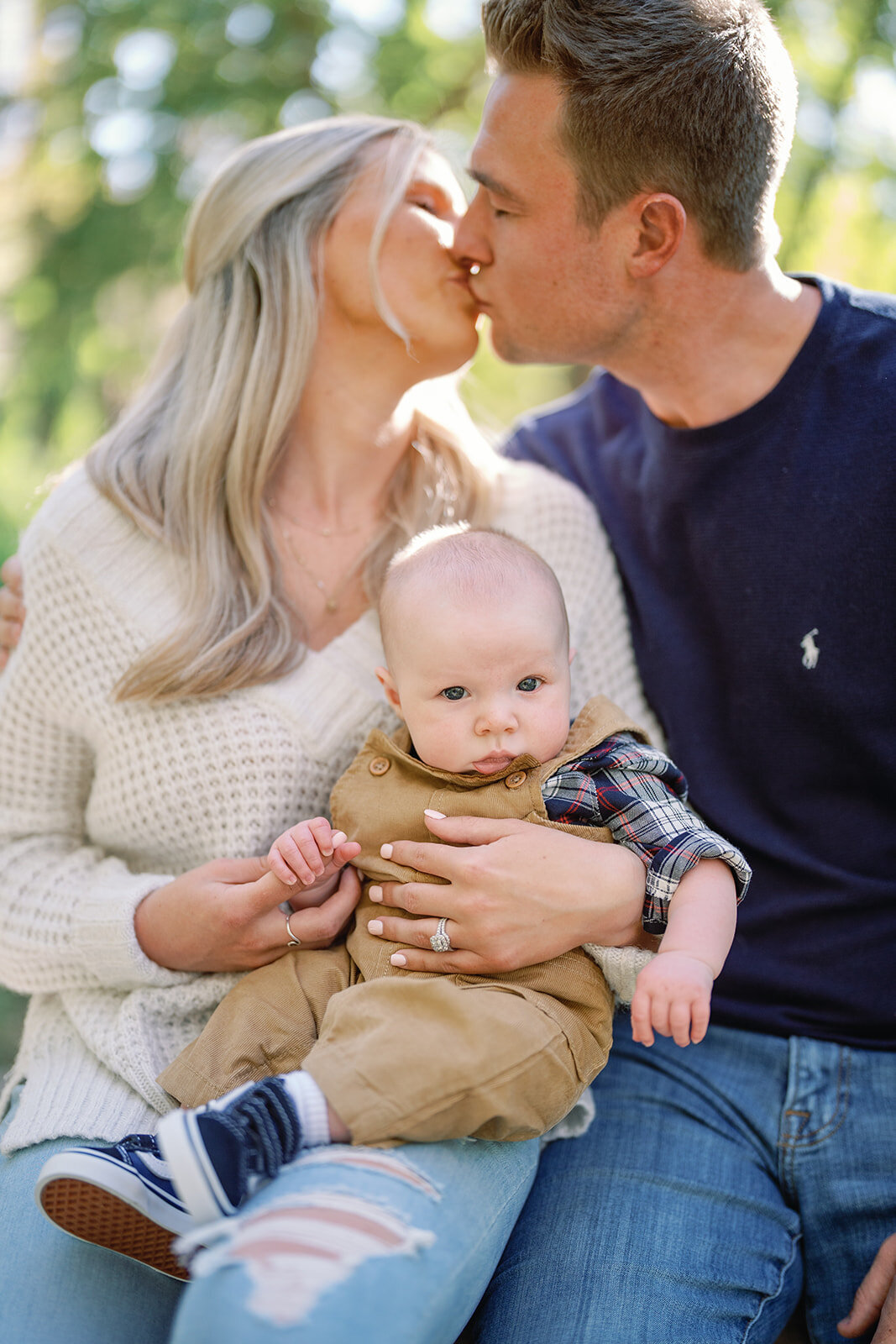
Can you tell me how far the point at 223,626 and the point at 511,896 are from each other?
0.80 m

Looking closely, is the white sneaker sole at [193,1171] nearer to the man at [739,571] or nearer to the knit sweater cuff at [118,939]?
the knit sweater cuff at [118,939]

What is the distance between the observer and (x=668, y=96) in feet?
6.81

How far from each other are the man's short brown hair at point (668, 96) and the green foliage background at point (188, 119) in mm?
1999

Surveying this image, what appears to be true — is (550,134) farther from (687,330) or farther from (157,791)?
(157,791)

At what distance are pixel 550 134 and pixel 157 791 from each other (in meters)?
1.48

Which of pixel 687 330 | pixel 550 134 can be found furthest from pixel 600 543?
pixel 550 134

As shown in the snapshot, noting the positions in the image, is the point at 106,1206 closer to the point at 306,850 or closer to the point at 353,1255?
the point at 353,1255

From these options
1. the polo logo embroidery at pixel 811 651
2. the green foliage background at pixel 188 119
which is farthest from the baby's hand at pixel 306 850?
the green foliage background at pixel 188 119

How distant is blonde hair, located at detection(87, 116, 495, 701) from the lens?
2.20m

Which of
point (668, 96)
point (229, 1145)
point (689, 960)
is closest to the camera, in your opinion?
point (229, 1145)

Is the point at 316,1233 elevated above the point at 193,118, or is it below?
below

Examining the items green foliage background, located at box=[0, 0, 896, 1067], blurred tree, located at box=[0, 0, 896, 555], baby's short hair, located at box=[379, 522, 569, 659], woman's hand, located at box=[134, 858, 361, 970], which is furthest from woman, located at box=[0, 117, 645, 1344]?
blurred tree, located at box=[0, 0, 896, 555]

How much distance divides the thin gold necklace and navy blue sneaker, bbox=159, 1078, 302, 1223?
3.47 ft

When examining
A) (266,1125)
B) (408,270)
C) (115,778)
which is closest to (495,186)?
→ (408,270)
